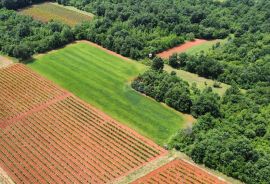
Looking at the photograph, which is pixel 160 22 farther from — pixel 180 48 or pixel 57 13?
pixel 57 13

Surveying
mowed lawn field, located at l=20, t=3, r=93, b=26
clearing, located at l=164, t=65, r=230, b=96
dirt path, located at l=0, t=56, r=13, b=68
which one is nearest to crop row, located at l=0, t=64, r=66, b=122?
dirt path, located at l=0, t=56, r=13, b=68

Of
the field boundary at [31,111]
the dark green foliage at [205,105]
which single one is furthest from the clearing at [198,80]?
the field boundary at [31,111]

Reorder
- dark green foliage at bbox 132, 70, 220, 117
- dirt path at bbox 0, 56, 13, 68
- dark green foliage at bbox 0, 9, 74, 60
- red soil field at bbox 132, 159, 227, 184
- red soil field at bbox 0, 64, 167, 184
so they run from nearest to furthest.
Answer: red soil field at bbox 132, 159, 227, 184, red soil field at bbox 0, 64, 167, 184, dark green foliage at bbox 132, 70, 220, 117, dirt path at bbox 0, 56, 13, 68, dark green foliage at bbox 0, 9, 74, 60

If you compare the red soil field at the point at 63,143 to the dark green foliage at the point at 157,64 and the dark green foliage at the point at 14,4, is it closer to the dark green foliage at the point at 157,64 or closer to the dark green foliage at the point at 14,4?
the dark green foliage at the point at 157,64

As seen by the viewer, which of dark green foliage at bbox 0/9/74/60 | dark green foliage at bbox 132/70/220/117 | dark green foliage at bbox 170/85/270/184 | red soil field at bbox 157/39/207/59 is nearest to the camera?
dark green foliage at bbox 170/85/270/184

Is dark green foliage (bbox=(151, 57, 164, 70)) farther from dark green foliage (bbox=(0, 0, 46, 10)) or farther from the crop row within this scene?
dark green foliage (bbox=(0, 0, 46, 10))

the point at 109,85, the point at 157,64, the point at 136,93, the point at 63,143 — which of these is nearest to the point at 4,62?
the point at 109,85

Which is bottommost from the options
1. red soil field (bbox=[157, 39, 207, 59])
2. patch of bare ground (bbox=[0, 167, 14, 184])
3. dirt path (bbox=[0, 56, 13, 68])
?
patch of bare ground (bbox=[0, 167, 14, 184])
